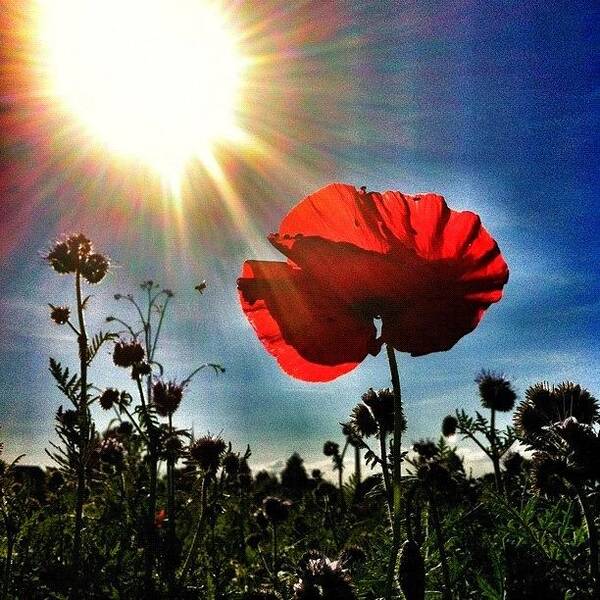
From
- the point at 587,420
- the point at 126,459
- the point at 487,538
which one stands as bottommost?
the point at 487,538

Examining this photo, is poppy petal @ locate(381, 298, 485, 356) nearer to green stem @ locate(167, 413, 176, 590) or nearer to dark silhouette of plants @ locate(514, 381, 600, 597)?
dark silhouette of plants @ locate(514, 381, 600, 597)

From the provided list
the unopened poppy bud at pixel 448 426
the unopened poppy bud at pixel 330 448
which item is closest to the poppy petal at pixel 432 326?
the unopened poppy bud at pixel 448 426

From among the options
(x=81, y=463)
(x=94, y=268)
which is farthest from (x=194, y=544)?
(x=94, y=268)

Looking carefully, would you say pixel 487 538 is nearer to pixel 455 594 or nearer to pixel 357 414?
pixel 455 594

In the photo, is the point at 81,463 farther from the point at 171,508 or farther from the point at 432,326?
the point at 432,326

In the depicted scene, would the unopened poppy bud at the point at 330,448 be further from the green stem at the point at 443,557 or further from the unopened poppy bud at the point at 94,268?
the green stem at the point at 443,557

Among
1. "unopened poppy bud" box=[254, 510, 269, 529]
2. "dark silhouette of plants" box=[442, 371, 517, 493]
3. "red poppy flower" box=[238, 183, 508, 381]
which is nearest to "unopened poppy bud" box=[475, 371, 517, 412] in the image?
"dark silhouette of plants" box=[442, 371, 517, 493]

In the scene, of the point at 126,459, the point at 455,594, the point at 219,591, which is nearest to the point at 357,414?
the point at 455,594
